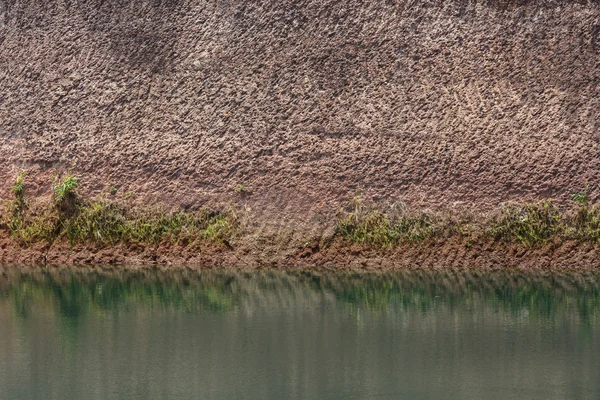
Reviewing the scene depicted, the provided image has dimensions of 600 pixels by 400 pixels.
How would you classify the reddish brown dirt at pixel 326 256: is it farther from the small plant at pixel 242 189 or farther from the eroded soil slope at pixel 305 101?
the small plant at pixel 242 189

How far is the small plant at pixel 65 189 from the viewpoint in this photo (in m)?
14.2

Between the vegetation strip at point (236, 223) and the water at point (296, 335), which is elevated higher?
the vegetation strip at point (236, 223)

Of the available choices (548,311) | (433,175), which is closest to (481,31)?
(433,175)

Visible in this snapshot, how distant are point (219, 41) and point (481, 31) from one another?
10.5 ft

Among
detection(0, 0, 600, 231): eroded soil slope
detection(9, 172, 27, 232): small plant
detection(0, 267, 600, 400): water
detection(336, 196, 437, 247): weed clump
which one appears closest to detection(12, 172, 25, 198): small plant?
detection(9, 172, 27, 232): small plant

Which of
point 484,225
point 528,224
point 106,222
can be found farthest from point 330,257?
point 106,222

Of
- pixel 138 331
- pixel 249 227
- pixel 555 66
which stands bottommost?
pixel 138 331

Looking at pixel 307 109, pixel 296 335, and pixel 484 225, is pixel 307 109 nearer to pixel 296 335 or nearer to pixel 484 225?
pixel 484 225

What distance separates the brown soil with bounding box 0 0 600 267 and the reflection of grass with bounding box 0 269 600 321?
2.57 feet

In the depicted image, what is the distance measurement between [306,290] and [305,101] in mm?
2985

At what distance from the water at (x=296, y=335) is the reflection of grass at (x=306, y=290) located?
2cm

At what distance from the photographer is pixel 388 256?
13328mm

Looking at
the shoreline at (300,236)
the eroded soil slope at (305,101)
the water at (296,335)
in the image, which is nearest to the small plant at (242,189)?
the eroded soil slope at (305,101)

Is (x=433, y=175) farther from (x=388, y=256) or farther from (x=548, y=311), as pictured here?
(x=548, y=311)
